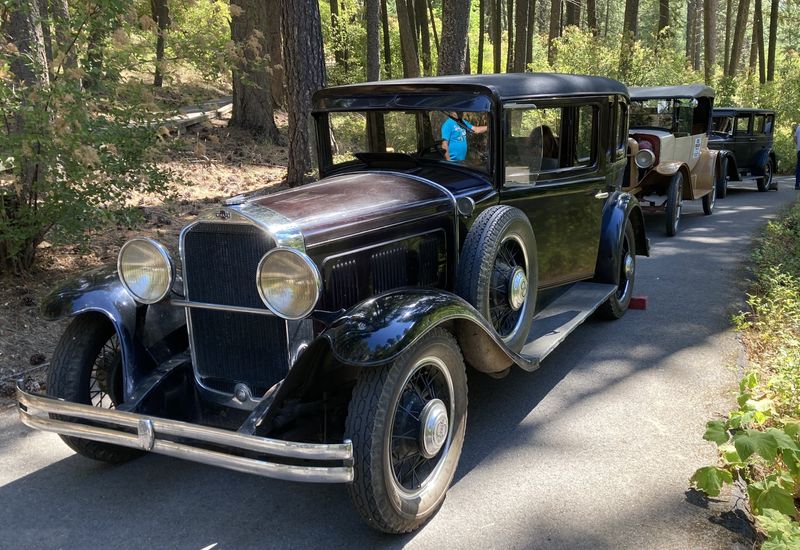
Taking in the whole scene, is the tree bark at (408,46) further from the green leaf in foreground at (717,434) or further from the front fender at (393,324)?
the green leaf in foreground at (717,434)

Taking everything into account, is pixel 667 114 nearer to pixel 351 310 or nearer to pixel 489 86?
pixel 489 86

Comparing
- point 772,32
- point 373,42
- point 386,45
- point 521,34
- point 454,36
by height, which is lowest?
point 454,36

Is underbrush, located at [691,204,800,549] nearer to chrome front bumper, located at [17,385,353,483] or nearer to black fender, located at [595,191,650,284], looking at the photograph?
black fender, located at [595,191,650,284]

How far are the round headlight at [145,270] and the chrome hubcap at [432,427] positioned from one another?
141cm

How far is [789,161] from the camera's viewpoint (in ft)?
57.4

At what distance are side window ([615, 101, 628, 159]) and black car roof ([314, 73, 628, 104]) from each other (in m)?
0.92

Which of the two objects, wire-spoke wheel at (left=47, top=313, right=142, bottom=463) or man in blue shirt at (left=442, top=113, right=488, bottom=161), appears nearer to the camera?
wire-spoke wheel at (left=47, top=313, right=142, bottom=463)

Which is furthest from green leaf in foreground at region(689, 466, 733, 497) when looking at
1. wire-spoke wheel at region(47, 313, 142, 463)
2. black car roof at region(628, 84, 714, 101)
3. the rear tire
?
black car roof at region(628, 84, 714, 101)

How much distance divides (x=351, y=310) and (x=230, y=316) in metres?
0.63

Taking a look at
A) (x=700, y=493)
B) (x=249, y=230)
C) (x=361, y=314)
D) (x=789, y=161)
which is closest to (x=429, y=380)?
(x=361, y=314)

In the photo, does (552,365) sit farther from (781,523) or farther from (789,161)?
→ (789,161)

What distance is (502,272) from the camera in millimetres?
3992

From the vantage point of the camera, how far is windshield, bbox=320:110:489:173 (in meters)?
4.24

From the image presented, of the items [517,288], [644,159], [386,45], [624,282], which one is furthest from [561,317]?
[386,45]
